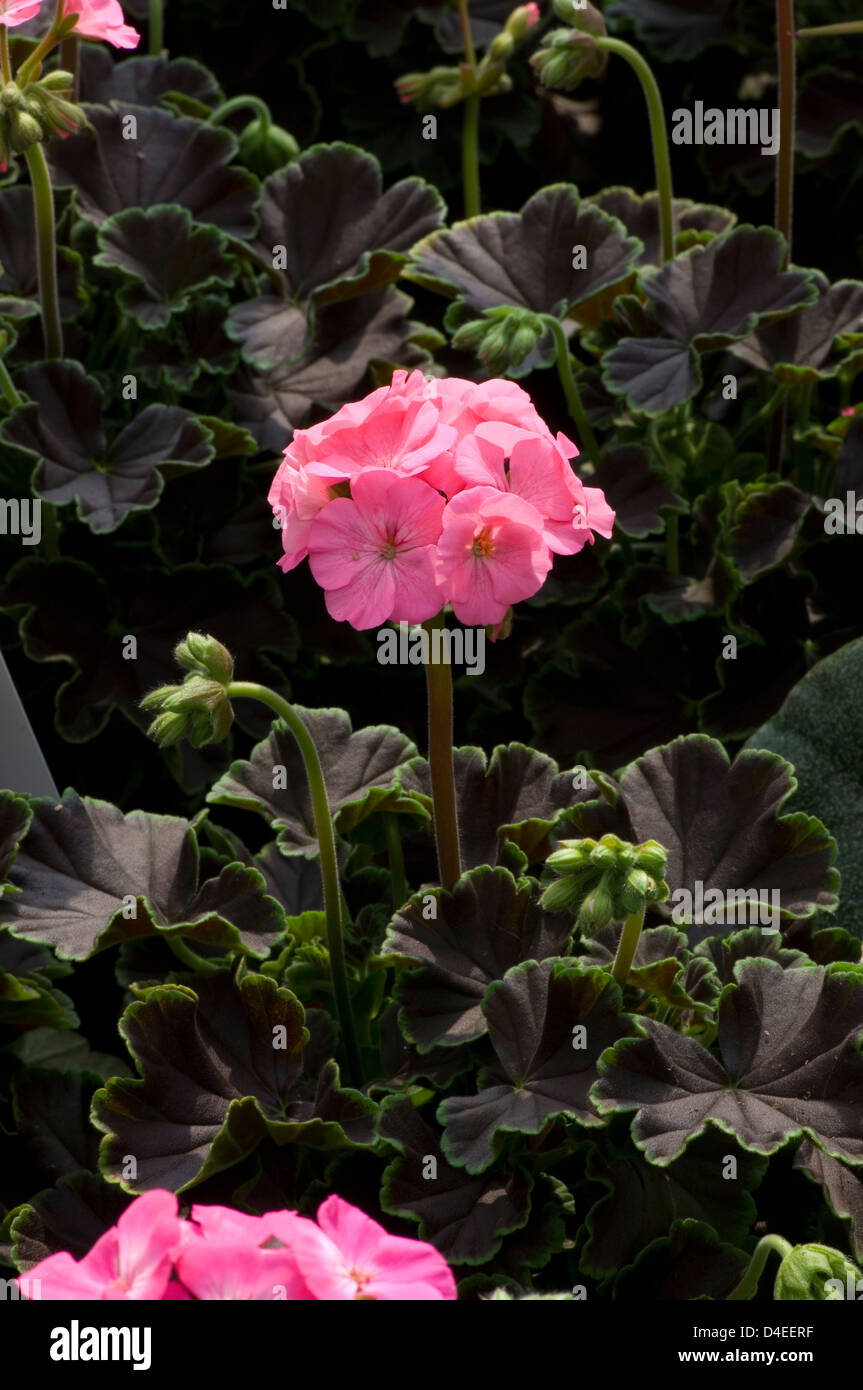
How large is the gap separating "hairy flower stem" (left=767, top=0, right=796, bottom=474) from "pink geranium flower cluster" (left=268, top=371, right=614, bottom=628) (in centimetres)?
99

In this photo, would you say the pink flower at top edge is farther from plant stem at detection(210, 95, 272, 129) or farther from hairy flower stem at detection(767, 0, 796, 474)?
hairy flower stem at detection(767, 0, 796, 474)

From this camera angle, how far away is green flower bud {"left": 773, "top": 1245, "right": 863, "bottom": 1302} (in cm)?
116

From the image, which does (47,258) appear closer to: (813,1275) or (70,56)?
(70,56)

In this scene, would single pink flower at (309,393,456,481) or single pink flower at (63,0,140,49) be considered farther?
single pink flower at (63,0,140,49)

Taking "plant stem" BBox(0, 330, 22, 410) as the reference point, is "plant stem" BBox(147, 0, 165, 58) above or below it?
above

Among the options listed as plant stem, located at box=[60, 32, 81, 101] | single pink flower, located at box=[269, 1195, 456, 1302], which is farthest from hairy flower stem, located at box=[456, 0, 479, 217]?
single pink flower, located at box=[269, 1195, 456, 1302]

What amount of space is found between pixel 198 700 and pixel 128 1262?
0.55 m

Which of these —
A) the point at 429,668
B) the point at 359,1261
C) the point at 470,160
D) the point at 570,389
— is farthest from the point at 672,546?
the point at 359,1261

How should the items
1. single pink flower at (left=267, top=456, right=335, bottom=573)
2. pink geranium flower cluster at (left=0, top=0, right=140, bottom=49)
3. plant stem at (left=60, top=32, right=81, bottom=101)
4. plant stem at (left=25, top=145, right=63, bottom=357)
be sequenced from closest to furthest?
→ 1. single pink flower at (left=267, top=456, right=335, bottom=573)
2. pink geranium flower cluster at (left=0, top=0, right=140, bottom=49)
3. plant stem at (left=25, top=145, right=63, bottom=357)
4. plant stem at (left=60, top=32, right=81, bottom=101)

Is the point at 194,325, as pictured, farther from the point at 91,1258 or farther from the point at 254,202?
the point at 91,1258

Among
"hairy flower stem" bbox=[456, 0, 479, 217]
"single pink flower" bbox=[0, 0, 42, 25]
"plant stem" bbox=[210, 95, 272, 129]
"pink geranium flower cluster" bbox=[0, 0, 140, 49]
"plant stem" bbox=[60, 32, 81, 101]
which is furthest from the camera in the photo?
"hairy flower stem" bbox=[456, 0, 479, 217]

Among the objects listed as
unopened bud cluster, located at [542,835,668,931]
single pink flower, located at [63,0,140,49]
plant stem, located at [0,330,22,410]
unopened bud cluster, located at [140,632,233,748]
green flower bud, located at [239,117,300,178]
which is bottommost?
unopened bud cluster, located at [542,835,668,931]

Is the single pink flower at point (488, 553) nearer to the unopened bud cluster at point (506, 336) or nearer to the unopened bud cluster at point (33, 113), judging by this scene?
the unopened bud cluster at point (506, 336)
